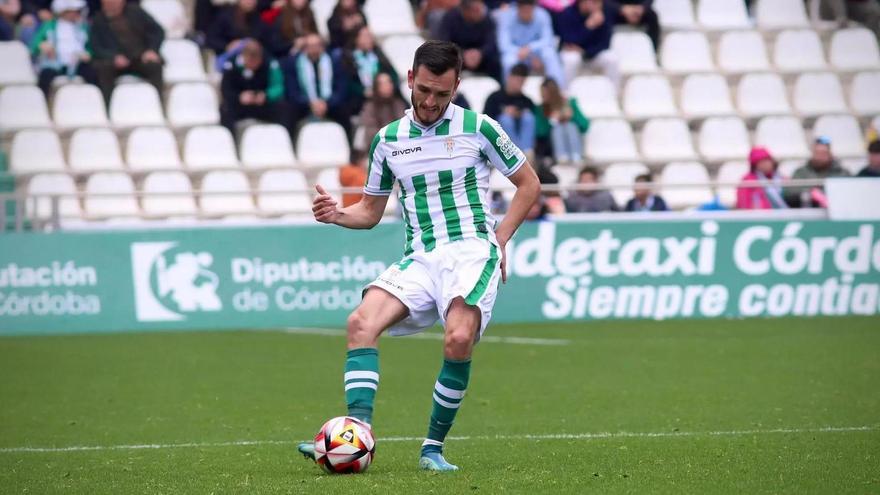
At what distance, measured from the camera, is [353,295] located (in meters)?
17.2

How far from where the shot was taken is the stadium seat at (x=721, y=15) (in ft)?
78.0

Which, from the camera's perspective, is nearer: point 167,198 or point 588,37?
point 167,198

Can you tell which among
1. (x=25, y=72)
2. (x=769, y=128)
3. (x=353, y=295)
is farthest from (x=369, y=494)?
(x=769, y=128)

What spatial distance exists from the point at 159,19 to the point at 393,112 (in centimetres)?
458

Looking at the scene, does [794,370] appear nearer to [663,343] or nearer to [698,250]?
[663,343]

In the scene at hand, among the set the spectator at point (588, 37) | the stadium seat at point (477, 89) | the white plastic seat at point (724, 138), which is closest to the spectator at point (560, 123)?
the stadium seat at point (477, 89)

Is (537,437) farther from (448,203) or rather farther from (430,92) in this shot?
(430,92)

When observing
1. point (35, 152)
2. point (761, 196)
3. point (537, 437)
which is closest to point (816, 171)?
point (761, 196)

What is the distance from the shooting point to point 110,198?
18.9 metres

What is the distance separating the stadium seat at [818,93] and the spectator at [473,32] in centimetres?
529

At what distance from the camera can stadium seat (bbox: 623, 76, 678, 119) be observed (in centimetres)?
2202

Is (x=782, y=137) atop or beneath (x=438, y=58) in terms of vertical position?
beneath

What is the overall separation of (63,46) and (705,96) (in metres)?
9.98

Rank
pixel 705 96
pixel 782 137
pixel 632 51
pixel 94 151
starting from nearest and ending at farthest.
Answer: pixel 94 151 → pixel 782 137 → pixel 705 96 → pixel 632 51
